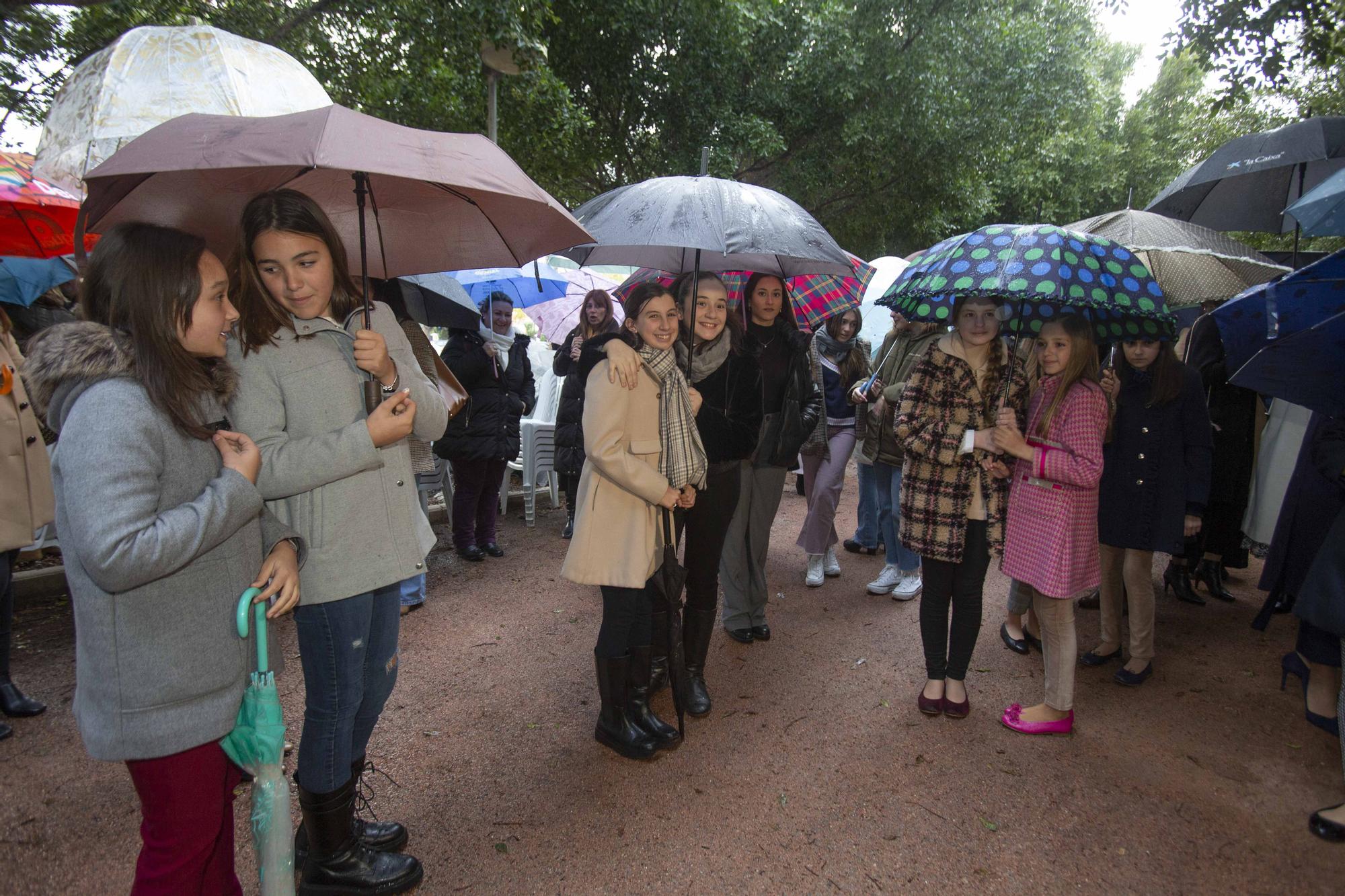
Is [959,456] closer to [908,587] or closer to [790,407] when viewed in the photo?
[790,407]

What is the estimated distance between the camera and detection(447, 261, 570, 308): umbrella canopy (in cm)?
607

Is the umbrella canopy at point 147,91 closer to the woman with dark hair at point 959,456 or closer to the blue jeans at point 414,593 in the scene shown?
the blue jeans at point 414,593

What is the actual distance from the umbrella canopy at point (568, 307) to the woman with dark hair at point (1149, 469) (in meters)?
4.38

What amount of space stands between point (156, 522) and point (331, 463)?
44cm

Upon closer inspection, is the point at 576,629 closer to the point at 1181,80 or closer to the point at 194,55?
the point at 194,55

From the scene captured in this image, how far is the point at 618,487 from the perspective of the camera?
9.99ft

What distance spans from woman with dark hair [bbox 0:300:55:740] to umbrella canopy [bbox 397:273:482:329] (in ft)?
6.07

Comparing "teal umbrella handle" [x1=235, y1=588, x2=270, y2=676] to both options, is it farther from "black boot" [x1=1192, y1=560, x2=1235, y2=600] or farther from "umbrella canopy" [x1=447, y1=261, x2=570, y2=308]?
"black boot" [x1=1192, y1=560, x2=1235, y2=600]

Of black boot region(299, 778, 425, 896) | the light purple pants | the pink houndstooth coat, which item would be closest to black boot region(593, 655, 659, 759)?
black boot region(299, 778, 425, 896)

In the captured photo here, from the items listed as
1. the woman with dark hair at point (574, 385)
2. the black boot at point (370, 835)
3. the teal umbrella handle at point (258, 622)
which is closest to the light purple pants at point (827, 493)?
the woman with dark hair at point (574, 385)

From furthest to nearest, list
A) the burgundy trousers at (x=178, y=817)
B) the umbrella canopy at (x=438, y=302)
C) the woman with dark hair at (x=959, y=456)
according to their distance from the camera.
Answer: the umbrella canopy at (x=438, y=302) < the woman with dark hair at (x=959, y=456) < the burgundy trousers at (x=178, y=817)

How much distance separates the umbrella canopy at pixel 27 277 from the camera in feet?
13.7

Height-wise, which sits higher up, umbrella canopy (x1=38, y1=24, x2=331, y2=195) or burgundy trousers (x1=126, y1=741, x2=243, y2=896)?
umbrella canopy (x1=38, y1=24, x2=331, y2=195)

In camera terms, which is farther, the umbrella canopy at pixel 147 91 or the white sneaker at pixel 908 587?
the white sneaker at pixel 908 587
